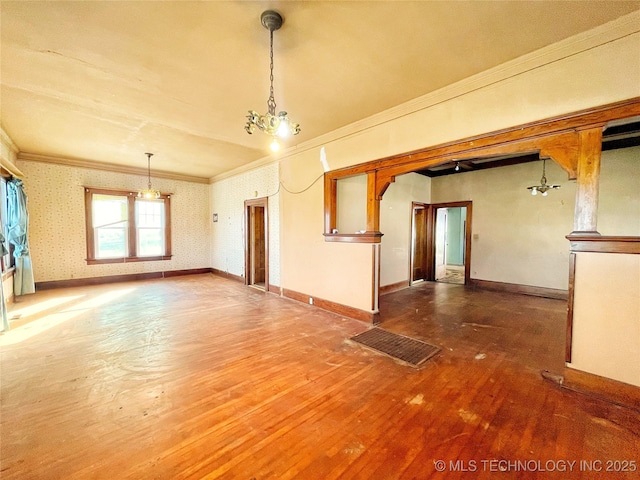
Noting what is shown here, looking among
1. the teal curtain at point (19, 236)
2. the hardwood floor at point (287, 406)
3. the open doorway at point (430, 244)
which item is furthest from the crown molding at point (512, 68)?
the teal curtain at point (19, 236)

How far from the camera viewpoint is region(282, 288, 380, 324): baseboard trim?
3.91 meters

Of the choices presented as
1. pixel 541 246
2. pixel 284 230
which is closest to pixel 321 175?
pixel 284 230

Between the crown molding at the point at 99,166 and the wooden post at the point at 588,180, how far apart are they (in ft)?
27.5

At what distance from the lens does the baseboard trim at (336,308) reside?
3908 millimetres

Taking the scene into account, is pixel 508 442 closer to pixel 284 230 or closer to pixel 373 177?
pixel 373 177

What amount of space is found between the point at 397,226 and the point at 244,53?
4722mm

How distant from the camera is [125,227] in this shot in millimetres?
6957

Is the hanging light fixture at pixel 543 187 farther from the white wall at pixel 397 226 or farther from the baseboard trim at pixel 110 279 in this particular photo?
the baseboard trim at pixel 110 279

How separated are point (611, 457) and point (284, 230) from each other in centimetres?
484

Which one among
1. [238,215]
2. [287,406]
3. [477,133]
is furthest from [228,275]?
[477,133]

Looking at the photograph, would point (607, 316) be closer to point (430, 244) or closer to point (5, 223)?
point (430, 244)

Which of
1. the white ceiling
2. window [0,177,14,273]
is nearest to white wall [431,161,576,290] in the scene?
the white ceiling

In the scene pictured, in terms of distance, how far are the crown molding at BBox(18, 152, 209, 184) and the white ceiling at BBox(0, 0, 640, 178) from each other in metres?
2.36

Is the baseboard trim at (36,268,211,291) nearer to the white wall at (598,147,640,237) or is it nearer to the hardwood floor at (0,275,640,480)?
the hardwood floor at (0,275,640,480)
